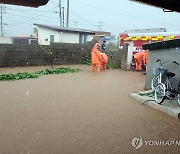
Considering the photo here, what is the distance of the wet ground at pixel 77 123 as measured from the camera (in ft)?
13.5

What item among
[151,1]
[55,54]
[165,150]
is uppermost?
[151,1]

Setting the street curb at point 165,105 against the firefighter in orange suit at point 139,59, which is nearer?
the street curb at point 165,105

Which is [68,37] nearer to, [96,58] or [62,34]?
[62,34]

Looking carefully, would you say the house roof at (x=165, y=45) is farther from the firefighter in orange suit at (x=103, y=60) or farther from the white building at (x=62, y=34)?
the white building at (x=62, y=34)

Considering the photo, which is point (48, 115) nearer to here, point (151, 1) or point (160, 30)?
point (151, 1)

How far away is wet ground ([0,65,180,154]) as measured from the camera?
13.5 feet

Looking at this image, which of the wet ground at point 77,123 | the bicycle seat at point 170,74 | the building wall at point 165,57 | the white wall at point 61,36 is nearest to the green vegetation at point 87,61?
the building wall at point 165,57

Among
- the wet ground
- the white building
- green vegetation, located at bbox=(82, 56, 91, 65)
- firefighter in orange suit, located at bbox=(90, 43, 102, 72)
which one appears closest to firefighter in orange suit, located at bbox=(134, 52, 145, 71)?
firefighter in orange suit, located at bbox=(90, 43, 102, 72)

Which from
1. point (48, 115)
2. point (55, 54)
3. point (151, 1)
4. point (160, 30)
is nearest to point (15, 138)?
point (48, 115)

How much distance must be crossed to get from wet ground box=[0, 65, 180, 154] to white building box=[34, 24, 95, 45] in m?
19.8

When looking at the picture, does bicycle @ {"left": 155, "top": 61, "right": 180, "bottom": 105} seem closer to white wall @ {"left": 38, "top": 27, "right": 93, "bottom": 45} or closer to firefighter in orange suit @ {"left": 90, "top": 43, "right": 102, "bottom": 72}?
firefighter in orange suit @ {"left": 90, "top": 43, "right": 102, "bottom": 72}

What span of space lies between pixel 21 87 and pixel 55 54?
816 cm

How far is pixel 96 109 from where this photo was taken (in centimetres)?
628

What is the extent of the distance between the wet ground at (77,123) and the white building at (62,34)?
64.9ft
